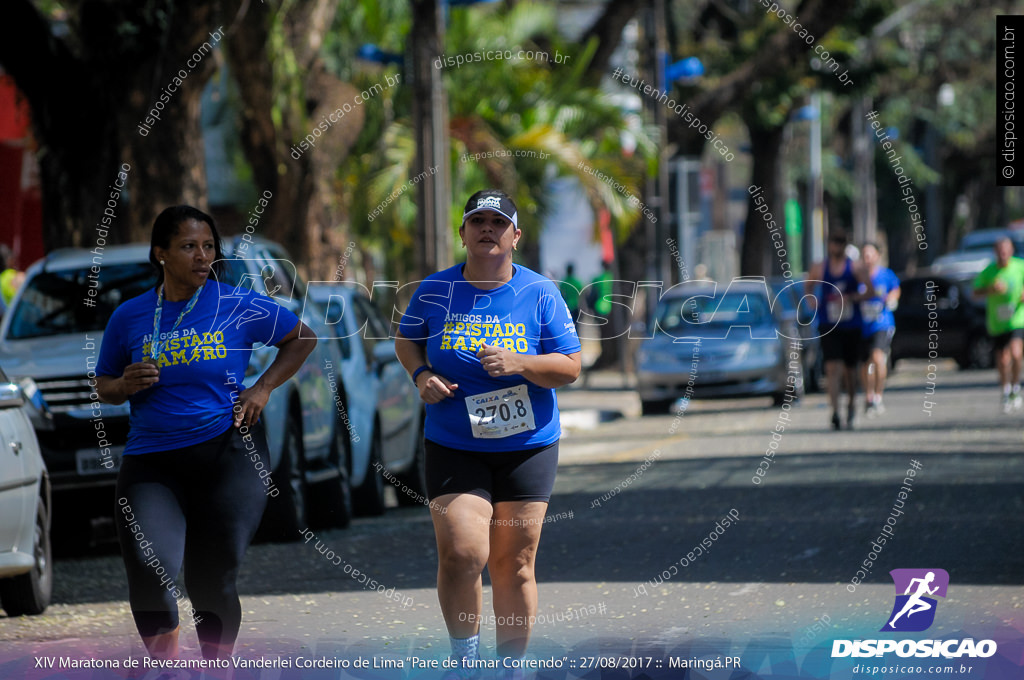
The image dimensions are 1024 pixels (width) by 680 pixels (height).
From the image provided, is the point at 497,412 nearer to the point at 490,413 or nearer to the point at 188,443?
the point at 490,413

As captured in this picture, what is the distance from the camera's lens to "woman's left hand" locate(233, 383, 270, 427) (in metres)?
5.58

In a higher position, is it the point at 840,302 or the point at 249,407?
the point at 249,407

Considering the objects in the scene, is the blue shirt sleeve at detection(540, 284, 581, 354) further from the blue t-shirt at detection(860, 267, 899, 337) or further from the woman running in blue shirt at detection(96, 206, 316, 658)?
the blue t-shirt at detection(860, 267, 899, 337)

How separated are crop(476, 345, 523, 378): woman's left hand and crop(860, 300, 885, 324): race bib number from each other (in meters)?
11.4

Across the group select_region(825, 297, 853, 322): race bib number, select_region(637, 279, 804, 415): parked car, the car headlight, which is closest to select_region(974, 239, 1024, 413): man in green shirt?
select_region(825, 297, 853, 322): race bib number

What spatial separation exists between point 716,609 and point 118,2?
8270mm

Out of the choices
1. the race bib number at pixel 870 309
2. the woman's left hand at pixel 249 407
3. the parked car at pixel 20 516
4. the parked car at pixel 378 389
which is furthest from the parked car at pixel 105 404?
the race bib number at pixel 870 309

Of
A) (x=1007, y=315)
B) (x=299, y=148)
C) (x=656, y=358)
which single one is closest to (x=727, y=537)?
(x=299, y=148)

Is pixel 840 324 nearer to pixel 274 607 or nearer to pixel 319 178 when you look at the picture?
pixel 319 178

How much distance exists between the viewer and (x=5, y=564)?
749 centimetres

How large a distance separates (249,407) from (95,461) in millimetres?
4645

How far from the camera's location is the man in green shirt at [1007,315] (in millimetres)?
18297

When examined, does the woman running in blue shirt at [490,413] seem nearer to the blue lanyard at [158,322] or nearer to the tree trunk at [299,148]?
the blue lanyard at [158,322]

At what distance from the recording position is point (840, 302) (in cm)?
1631
